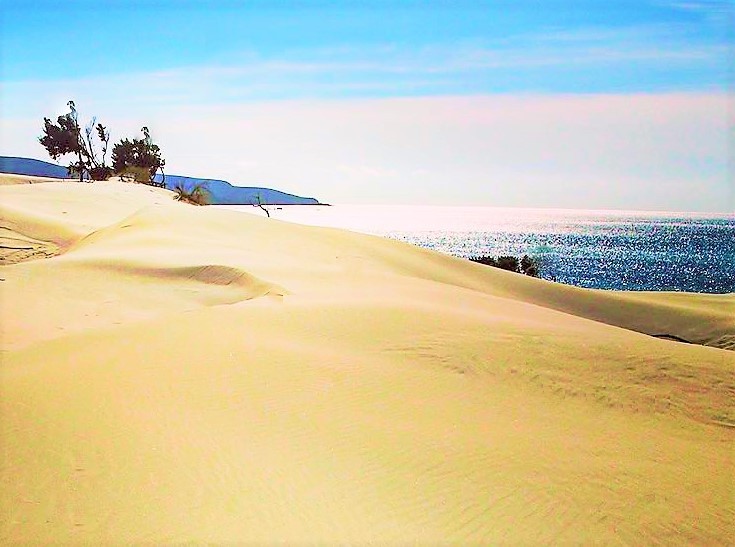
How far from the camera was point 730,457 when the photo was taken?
4.16 metres

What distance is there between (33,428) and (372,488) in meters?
2.19

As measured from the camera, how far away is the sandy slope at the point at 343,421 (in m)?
2.94

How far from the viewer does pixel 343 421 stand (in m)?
4.05

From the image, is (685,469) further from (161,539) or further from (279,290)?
(279,290)

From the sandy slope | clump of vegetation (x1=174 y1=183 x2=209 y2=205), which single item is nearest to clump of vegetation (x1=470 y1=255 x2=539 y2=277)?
clump of vegetation (x1=174 y1=183 x2=209 y2=205)

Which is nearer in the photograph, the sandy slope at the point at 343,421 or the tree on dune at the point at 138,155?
the sandy slope at the point at 343,421

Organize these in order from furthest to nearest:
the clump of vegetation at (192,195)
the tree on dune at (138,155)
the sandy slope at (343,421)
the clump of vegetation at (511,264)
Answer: the tree on dune at (138,155), the clump of vegetation at (192,195), the clump of vegetation at (511,264), the sandy slope at (343,421)

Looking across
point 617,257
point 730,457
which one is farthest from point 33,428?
point 617,257

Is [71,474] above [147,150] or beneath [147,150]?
beneath

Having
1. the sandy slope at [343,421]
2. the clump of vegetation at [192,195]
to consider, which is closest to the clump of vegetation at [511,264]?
the clump of vegetation at [192,195]

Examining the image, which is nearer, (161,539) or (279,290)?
(161,539)

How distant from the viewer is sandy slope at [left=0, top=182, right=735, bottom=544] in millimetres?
2943

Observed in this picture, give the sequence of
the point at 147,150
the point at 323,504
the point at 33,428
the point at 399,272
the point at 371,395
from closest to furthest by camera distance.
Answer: the point at 323,504 < the point at 33,428 < the point at 371,395 < the point at 399,272 < the point at 147,150

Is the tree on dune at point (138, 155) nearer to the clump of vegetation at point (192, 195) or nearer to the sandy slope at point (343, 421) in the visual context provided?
the clump of vegetation at point (192, 195)
